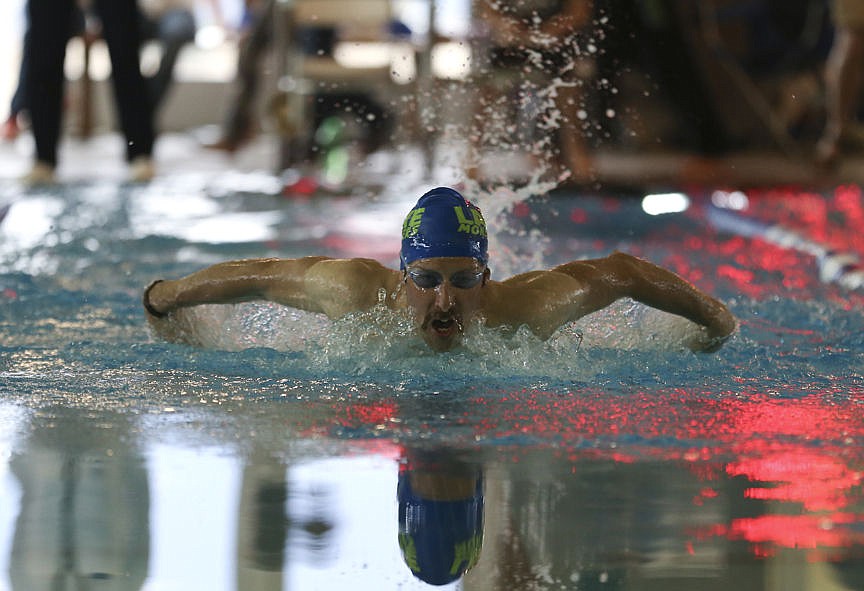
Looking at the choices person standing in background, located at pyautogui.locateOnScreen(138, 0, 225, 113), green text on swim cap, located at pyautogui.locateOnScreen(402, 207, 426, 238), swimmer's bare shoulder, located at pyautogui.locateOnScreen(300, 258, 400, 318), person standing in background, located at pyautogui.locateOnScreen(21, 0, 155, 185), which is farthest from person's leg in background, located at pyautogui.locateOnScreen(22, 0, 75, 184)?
green text on swim cap, located at pyautogui.locateOnScreen(402, 207, 426, 238)

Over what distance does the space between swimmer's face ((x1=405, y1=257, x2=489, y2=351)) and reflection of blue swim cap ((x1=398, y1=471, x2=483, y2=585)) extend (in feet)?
2.79

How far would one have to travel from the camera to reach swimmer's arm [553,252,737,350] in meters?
3.31

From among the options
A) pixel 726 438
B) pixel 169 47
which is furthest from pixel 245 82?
pixel 726 438

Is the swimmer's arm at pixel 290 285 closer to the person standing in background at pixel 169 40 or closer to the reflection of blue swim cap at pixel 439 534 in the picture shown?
the reflection of blue swim cap at pixel 439 534

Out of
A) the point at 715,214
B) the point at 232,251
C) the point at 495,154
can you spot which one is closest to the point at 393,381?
the point at 232,251

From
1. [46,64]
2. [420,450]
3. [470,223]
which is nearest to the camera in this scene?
[420,450]

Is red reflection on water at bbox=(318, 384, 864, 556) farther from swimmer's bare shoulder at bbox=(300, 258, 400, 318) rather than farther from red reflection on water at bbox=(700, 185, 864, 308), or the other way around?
red reflection on water at bbox=(700, 185, 864, 308)

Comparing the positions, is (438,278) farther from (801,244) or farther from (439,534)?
(801,244)

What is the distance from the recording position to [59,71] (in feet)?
22.8

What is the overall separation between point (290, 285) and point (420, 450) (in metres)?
0.92

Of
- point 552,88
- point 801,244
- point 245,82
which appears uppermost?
point 245,82

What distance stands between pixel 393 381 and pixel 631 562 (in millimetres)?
1221

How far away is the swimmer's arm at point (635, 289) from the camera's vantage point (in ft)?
10.9

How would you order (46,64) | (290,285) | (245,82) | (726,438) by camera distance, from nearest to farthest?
(726,438) → (290,285) → (46,64) → (245,82)
